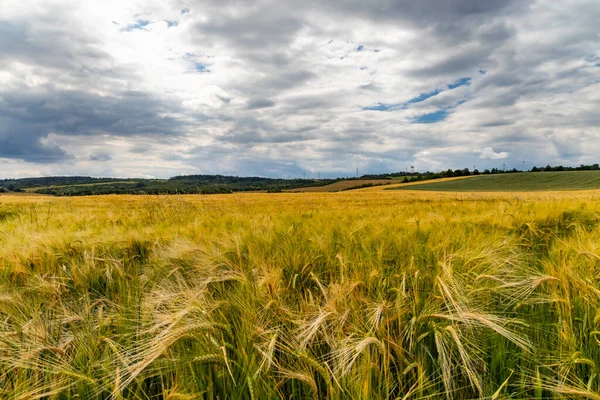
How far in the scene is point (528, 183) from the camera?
196ft

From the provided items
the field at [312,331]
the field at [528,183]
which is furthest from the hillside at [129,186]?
the field at [528,183]

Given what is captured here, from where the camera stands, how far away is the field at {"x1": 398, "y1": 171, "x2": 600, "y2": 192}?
176ft

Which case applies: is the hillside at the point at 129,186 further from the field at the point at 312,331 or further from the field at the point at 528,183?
the field at the point at 528,183

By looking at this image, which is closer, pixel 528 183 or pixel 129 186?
pixel 528 183

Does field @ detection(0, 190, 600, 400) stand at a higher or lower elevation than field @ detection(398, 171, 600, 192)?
lower

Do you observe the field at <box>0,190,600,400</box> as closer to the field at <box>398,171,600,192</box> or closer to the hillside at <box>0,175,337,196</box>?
the hillside at <box>0,175,337,196</box>

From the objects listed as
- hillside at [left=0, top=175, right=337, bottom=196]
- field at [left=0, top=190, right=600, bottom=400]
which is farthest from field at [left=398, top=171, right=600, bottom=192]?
field at [left=0, top=190, right=600, bottom=400]

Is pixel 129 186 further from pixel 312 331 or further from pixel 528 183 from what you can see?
pixel 312 331

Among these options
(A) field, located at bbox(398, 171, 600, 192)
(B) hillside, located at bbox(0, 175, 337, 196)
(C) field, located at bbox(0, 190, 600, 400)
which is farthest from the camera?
(B) hillside, located at bbox(0, 175, 337, 196)

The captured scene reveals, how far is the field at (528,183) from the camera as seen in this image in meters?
53.6

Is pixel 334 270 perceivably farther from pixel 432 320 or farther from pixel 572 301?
pixel 572 301

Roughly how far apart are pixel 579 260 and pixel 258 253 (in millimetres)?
2680

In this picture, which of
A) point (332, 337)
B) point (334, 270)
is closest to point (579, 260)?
point (334, 270)

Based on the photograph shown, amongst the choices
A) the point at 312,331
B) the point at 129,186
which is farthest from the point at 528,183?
the point at 129,186
